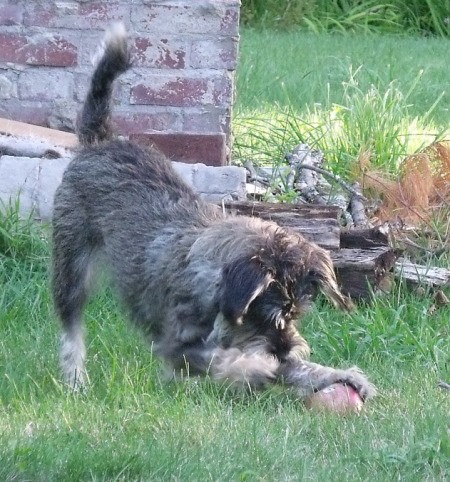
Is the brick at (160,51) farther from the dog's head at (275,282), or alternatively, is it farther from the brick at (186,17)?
the dog's head at (275,282)

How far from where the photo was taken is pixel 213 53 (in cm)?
676

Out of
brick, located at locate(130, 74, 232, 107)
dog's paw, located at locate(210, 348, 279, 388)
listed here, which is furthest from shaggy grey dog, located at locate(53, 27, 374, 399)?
brick, located at locate(130, 74, 232, 107)

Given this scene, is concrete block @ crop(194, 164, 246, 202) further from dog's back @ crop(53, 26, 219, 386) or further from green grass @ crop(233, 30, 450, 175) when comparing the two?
green grass @ crop(233, 30, 450, 175)

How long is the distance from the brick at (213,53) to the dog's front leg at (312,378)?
3001mm

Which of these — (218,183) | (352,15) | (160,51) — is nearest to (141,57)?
(160,51)

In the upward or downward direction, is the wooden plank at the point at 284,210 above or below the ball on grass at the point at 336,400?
above

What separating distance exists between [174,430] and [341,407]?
688 millimetres

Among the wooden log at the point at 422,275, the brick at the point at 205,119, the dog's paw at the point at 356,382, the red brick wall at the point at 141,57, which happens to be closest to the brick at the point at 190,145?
the red brick wall at the point at 141,57

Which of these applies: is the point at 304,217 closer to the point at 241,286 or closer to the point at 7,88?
the point at 241,286

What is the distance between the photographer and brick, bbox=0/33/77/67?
268 inches

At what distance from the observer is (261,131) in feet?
26.0

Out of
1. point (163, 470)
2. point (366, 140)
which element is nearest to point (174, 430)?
point (163, 470)

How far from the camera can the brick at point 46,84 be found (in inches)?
271

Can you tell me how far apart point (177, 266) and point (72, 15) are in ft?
9.47
